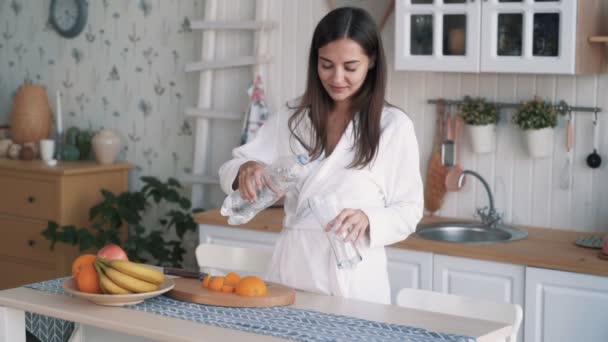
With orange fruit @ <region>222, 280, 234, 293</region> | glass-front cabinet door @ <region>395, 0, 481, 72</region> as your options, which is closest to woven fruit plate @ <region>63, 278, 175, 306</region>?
orange fruit @ <region>222, 280, 234, 293</region>

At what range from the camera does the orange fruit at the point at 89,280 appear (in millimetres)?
2271

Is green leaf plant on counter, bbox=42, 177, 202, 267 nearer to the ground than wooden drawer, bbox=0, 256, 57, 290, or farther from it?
farther from it

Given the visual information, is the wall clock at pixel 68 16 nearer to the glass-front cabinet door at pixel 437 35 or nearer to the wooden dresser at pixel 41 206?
the wooden dresser at pixel 41 206

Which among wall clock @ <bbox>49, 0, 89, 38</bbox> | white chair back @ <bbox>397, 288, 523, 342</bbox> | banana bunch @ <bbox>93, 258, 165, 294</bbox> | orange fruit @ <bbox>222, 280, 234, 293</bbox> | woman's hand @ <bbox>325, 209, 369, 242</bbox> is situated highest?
wall clock @ <bbox>49, 0, 89, 38</bbox>

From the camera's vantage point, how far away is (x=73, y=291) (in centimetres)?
Answer: 227

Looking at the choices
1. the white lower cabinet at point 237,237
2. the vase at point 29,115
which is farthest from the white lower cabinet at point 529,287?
the vase at point 29,115

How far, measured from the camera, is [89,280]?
7.45 feet

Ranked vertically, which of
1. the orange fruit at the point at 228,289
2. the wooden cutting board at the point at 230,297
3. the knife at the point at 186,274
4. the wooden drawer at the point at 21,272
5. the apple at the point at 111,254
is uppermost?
the apple at the point at 111,254

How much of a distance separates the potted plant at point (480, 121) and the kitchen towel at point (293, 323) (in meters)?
1.70

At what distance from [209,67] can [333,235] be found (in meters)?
2.21

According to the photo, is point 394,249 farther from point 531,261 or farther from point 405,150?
point 405,150

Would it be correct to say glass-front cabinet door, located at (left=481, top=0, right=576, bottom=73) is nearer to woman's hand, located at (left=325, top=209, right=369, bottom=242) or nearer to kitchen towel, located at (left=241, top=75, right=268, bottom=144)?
kitchen towel, located at (left=241, top=75, right=268, bottom=144)

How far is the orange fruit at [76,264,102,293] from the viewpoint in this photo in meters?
2.27

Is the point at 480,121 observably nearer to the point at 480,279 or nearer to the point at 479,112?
the point at 479,112
